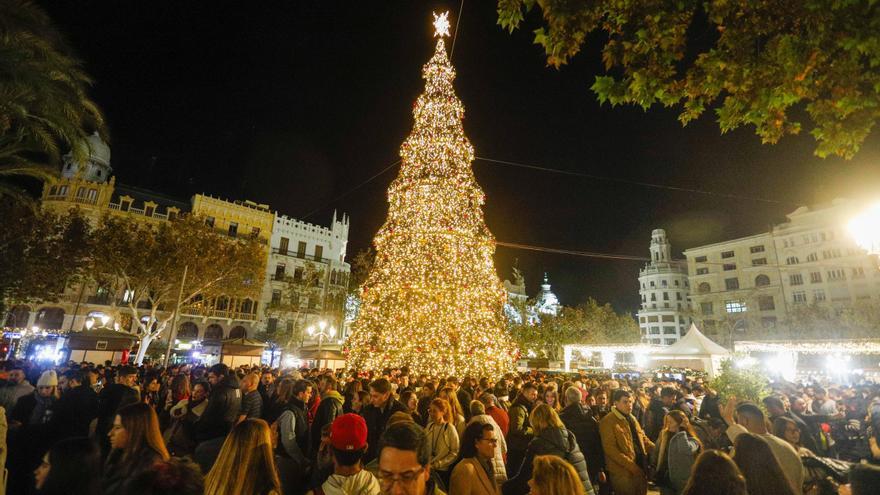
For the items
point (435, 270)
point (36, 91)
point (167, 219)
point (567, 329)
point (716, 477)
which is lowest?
point (716, 477)

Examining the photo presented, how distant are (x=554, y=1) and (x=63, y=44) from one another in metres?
13.0

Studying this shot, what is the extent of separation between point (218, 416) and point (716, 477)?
4.88 meters

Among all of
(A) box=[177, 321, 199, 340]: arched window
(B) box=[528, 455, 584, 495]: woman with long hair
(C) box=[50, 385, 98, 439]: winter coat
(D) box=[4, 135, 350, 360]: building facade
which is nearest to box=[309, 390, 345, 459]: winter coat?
(C) box=[50, 385, 98, 439]: winter coat

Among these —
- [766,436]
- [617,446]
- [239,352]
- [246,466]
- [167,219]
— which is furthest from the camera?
[167,219]

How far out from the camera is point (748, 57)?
13.3ft

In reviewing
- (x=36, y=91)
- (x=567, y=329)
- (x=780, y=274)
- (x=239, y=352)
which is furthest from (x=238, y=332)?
(x=780, y=274)

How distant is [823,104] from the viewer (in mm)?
4012

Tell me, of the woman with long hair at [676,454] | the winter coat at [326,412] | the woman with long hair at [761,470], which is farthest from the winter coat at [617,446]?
the winter coat at [326,412]

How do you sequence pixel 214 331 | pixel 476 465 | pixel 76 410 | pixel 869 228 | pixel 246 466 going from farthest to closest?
pixel 214 331 → pixel 869 228 → pixel 76 410 → pixel 476 465 → pixel 246 466

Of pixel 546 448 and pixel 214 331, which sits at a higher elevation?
pixel 214 331

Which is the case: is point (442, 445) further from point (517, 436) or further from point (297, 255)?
point (297, 255)

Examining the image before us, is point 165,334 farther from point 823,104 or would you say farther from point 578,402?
point 823,104

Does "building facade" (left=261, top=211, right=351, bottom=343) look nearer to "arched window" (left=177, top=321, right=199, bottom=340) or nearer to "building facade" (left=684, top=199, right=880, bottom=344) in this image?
"arched window" (left=177, top=321, right=199, bottom=340)

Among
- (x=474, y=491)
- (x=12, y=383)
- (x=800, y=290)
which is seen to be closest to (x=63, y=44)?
(x=12, y=383)
